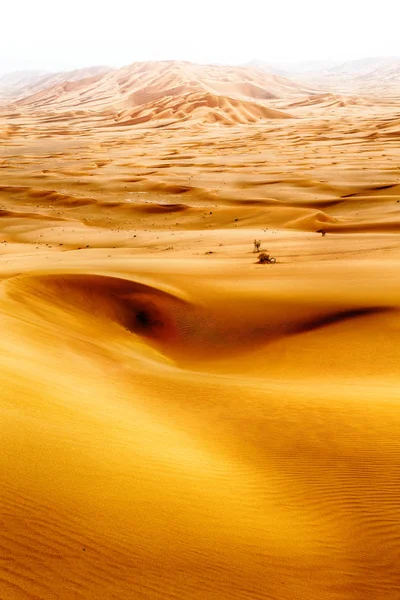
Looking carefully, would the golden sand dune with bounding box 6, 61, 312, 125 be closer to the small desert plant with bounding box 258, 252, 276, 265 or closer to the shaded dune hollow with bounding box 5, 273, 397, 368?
the small desert plant with bounding box 258, 252, 276, 265

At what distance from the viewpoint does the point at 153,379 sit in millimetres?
7266

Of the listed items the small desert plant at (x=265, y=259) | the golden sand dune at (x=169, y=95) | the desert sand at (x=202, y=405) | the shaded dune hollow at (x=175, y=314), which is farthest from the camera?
the golden sand dune at (x=169, y=95)

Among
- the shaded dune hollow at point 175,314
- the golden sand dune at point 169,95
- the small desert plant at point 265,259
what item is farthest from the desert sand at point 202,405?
the golden sand dune at point 169,95

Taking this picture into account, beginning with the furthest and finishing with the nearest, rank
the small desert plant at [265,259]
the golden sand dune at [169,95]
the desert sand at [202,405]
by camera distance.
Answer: the golden sand dune at [169,95], the small desert plant at [265,259], the desert sand at [202,405]

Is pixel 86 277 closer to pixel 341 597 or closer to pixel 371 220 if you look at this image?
pixel 341 597

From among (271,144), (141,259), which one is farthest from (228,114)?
(141,259)

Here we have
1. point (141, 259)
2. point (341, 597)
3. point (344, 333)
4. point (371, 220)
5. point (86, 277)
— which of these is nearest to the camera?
point (341, 597)

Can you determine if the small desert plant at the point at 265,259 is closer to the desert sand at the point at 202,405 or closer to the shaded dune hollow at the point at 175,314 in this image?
the desert sand at the point at 202,405

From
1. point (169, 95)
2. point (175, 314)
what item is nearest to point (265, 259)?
point (175, 314)

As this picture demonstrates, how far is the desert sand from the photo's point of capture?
3418 mm

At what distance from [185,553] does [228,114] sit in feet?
264

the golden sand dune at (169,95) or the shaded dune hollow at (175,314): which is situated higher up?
the golden sand dune at (169,95)

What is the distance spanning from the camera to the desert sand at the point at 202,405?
342 cm

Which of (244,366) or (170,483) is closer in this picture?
(170,483)
